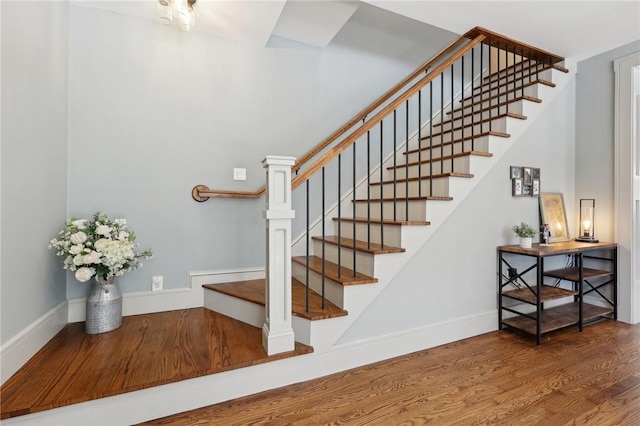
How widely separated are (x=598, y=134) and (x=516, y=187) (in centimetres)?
109

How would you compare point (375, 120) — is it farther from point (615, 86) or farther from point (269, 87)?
point (615, 86)

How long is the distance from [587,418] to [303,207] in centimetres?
232

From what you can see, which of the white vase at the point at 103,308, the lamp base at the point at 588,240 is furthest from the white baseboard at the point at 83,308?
the lamp base at the point at 588,240

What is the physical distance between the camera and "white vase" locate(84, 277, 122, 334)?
2082 mm

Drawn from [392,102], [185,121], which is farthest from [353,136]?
[185,121]

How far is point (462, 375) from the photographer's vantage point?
1.93 meters

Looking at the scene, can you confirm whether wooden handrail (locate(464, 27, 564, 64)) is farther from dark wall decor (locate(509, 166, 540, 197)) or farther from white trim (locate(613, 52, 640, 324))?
dark wall decor (locate(509, 166, 540, 197))

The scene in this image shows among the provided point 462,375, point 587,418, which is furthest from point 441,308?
point 587,418

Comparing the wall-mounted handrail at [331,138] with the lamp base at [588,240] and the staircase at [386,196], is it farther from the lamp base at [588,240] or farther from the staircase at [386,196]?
the lamp base at [588,240]

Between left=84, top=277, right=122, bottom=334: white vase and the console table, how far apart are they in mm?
2891

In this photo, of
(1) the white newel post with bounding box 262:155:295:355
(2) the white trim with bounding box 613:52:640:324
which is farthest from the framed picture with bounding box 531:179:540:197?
(1) the white newel post with bounding box 262:155:295:355

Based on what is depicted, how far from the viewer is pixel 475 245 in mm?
2510

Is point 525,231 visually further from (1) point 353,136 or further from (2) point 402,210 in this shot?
(1) point 353,136

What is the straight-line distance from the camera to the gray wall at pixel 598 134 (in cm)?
288
